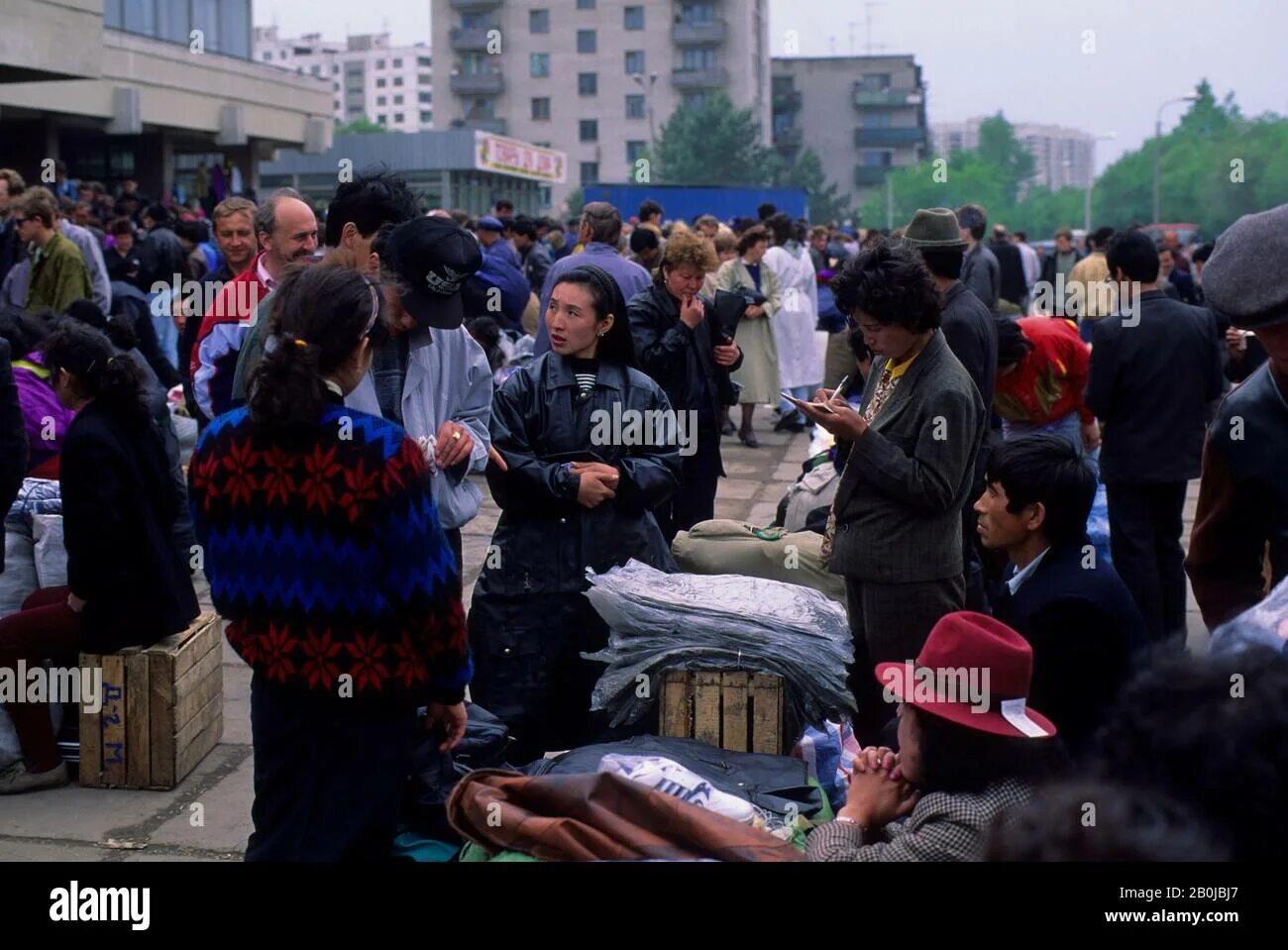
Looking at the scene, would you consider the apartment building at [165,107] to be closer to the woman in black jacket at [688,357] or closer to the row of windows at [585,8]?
the woman in black jacket at [688,357]

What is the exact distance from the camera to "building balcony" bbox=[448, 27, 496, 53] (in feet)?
314

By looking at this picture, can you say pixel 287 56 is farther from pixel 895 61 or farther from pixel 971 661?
pixel 971 661

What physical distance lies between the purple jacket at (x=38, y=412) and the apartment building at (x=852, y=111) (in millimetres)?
110987

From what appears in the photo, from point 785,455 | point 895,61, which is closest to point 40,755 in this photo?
point 785,455

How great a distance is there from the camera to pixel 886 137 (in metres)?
113

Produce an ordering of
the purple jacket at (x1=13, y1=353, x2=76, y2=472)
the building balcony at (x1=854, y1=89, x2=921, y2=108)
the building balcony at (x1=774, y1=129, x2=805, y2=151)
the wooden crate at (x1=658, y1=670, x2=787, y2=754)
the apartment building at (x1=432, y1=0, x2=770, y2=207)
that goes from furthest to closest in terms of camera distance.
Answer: the building balcony at (x1=854, y1=89, x2=921, y2=108), the building balcony at (x1=774, y1=129, x2=805, y2=151), the apartment building at (x1=432, y1=0, x2=770, y2=207), the purple jacket at (x1=13, y1=353, x2=76, y2=472), the wooden crate at (x1=658, y1=670, x2=787, y2=754)

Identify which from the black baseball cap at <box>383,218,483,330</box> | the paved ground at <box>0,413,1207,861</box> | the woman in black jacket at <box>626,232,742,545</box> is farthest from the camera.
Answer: the woman in black jacket at <box>626,232,742,545</box>

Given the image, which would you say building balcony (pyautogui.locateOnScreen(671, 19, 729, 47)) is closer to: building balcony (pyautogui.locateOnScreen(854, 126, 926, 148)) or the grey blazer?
building balcony (pyautogui.locateOnScreen(854, 126, 926, 148))

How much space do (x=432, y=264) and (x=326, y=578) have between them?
4.41ft

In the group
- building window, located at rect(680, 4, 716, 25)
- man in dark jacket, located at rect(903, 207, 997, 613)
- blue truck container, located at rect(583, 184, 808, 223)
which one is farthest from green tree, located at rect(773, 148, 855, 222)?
man in dark jacket, located at rect(903, 207, 997, 613)

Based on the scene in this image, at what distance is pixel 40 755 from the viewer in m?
5.07

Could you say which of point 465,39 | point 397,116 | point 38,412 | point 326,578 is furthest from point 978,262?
point 397,116

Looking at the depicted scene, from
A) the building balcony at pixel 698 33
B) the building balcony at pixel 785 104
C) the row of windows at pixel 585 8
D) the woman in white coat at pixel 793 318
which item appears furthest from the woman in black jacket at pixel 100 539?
the building balcony at pixel 785 104

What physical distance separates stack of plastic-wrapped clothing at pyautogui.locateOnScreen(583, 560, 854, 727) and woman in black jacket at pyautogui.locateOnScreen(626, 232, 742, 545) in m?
2.26
